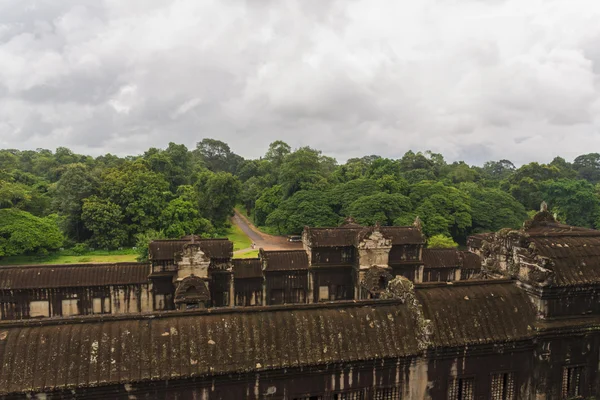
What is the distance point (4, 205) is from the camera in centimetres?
4834

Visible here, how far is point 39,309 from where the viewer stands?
20812 mm

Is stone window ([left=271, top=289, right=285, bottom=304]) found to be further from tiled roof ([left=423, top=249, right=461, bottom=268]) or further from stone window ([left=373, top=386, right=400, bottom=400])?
stone window ([left=373, top=386, right=400, bottom=400])

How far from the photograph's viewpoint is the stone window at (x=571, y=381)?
43.0 feet

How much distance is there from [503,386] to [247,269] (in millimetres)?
16146

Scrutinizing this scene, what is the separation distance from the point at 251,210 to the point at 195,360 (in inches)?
2807

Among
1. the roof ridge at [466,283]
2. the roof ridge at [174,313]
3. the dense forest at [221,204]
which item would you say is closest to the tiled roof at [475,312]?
the roof ridge at [466,283]

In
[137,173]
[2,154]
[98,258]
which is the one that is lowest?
[98,258]

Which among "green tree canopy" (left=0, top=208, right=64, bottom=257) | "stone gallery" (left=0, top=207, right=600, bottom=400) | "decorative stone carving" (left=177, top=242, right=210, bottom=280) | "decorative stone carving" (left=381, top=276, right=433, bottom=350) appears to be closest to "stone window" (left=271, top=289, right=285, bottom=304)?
"decorative stone carving" (left=177, top=242, right=210, bottom=280)

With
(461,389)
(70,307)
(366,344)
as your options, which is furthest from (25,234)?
(461,389)

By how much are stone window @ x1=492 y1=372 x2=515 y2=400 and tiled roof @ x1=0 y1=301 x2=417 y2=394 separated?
11.1 ft

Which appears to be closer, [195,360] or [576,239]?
[195,360]

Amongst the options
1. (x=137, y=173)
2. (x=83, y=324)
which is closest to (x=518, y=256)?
(x=83, y=324)

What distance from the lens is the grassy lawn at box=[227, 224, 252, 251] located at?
174ft

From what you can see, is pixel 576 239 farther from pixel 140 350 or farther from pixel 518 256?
pixel 140 350
